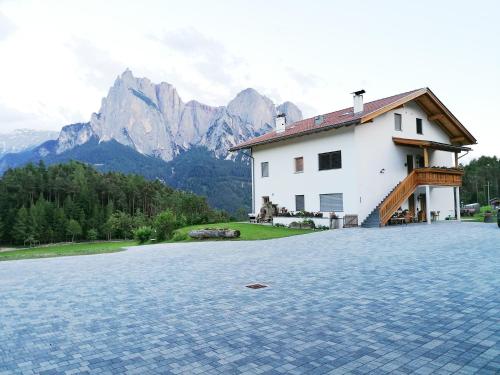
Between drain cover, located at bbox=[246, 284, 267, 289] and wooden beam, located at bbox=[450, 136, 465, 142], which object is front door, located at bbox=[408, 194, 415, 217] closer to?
wooden beam, located at bbox=[450, 136, 465, 142]

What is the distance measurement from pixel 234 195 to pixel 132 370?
144 m

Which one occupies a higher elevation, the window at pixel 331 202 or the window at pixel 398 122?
the window at pixel 398 122

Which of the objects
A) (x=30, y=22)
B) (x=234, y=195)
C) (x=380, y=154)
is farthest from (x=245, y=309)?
(x=234, y=195)

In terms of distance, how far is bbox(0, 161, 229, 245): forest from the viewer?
73375 millimetres

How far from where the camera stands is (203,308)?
596 cm

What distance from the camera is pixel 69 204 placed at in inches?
3100

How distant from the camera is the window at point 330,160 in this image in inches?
914

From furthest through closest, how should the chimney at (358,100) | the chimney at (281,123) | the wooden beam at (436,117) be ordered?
the chimney at (281,123) → the wooden beam at (436,117) → the chimney at (358,100)

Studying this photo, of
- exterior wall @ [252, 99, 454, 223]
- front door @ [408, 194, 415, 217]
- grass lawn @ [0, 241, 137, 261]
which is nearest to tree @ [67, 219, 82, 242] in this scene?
grass lawn @ [0, 241, 137, 261]

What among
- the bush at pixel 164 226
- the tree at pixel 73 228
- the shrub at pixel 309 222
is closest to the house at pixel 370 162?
the shrub at pixel 309 222

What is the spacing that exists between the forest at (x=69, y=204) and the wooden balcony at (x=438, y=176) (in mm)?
49660

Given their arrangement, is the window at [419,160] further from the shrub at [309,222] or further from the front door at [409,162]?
the shrub at [309,222]

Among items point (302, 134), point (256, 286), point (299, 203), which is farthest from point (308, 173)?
point (256, 286)

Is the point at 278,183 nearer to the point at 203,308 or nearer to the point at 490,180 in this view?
the point at 203,308
